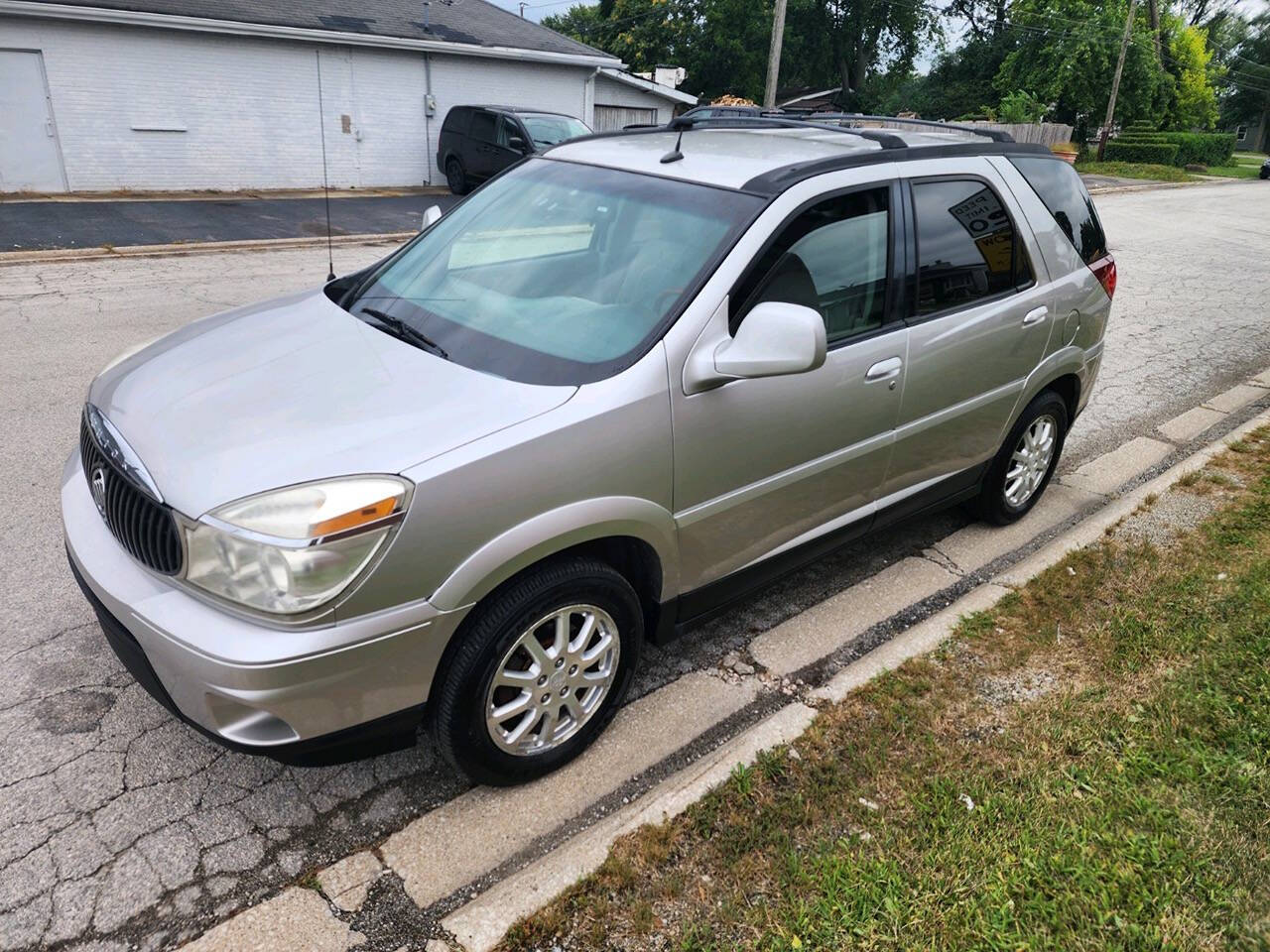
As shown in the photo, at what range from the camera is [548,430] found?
253 centimetres

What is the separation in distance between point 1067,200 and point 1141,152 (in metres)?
41.9

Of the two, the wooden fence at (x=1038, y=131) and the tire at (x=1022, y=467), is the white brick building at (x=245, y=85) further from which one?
the wooden fence at (x=1038, y=131)

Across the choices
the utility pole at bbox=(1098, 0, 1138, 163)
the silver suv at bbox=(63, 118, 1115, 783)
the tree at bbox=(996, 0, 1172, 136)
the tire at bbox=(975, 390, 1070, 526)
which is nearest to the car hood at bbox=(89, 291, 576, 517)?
the silver suv at bbox=(63, 118, 1115, 783)

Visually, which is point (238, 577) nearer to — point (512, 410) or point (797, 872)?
point (512, 410)

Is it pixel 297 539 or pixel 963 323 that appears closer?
pixel 297 539

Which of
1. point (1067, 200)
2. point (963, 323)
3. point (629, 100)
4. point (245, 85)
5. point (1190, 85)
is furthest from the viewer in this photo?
point (1190, 85)

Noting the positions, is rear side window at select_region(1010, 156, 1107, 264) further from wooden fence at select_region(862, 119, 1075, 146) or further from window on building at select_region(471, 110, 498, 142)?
wooden fence at select_region(862, 119, 1075, 146)

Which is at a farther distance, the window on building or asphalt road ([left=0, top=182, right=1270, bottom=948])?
the window on building

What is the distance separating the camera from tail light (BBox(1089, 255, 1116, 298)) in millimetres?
4672

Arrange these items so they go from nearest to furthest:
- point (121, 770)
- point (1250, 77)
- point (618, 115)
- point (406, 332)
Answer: point (121, 770), point (406, 332), point (618, 115), point (1250, 77)

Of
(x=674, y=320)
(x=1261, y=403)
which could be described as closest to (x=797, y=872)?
(x=674, y=320)

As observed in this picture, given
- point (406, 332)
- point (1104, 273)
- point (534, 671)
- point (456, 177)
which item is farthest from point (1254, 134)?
point (534, 671)

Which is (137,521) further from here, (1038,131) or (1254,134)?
(1254,134)

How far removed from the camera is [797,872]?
245 centimetres
